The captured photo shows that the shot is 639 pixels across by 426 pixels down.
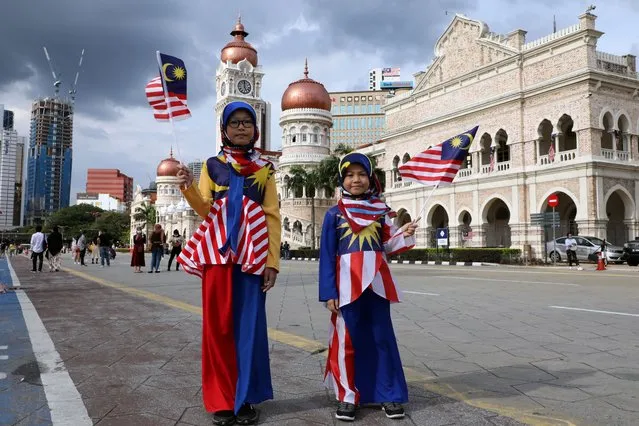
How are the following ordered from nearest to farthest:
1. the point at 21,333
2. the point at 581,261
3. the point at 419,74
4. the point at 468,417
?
1. the point at 468,417
2. the point at 21,333
3. the point at 581,261
4. the point at 419,74

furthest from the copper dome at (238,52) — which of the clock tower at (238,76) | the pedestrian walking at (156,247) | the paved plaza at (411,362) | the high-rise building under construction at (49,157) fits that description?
the paved plaza at (411,362)

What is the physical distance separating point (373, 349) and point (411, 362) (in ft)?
4.15

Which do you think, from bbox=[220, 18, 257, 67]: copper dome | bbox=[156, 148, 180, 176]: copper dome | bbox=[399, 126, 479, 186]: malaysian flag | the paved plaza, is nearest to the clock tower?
bbox=[220, 18, 257, 67]: copper dome

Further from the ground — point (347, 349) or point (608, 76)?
point (608, 76)

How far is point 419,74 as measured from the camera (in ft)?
115

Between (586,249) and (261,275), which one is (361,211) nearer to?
(261,275)

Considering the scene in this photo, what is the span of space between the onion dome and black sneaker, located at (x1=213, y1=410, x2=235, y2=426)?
48.5 m

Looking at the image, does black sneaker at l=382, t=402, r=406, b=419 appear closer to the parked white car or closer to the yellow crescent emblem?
the yellow crescent emblem

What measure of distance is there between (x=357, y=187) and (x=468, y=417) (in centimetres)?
140

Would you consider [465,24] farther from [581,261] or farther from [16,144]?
[16,144]

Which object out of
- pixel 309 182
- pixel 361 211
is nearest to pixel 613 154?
pixel 309 182

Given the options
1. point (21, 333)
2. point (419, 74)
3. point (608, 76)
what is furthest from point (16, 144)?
point (21, 333)

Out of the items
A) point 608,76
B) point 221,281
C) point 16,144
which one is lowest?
point 221,281

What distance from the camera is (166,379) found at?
11.6 ft
